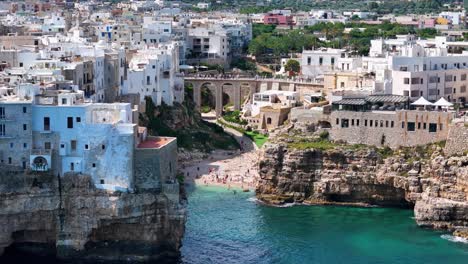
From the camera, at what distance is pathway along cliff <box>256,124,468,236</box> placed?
54094 millimetres

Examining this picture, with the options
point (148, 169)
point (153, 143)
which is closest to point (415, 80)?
point (153, 143)

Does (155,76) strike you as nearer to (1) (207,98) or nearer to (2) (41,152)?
(1) (207,98)

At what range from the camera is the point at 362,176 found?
191 ft

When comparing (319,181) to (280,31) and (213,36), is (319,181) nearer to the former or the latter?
(213,36)

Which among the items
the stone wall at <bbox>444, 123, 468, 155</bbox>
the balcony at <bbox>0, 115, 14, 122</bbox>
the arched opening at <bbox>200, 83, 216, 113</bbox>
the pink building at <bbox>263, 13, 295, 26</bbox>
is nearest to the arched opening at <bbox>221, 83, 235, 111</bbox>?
the arched opening at <bbox>200, 83, 216, 113</bbox>

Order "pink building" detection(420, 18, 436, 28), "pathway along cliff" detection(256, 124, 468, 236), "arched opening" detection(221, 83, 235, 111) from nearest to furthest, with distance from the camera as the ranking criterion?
"pathway along cliff" detection(256, 124, 468, 236) < "arched opening" detection(221, 83, 235, 111) < "pink building" detection(420, 18, 436, 28)

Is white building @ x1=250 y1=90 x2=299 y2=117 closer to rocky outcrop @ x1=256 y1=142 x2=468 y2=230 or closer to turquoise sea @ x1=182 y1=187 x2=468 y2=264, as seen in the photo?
→ rocky outcrop @ x1=256 y1=142 x2=468 y2=230

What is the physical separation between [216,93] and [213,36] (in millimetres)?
19047

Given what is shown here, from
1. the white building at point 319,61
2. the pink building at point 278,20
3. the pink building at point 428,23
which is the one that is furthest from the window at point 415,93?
the pink building at point 278,20

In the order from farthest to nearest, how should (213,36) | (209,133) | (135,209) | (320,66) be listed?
1. (213,36)
2. (320,66)
3. (209,133)
4. (135,209)

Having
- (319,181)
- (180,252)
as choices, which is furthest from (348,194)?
(180,252)

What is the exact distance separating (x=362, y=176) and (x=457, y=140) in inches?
227

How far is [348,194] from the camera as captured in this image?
58.8m

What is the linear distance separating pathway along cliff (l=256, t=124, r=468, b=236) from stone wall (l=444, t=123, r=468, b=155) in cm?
67
